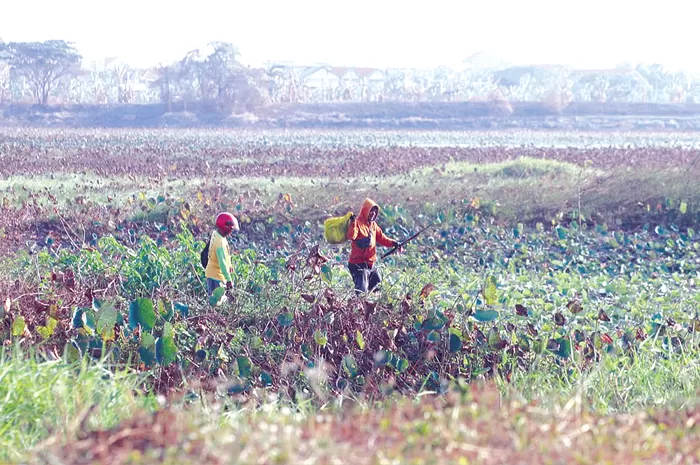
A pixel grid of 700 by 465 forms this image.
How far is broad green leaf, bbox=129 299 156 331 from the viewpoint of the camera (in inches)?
219

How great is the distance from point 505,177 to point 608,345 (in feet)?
39.6

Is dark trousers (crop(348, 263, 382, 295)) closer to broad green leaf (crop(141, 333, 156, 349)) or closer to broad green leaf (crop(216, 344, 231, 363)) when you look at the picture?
A: broad green leaf (crop(216, 344, 231, 363))

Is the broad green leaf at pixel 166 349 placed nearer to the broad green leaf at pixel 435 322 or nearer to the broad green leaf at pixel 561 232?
the broad green leaf at pixel 435 322

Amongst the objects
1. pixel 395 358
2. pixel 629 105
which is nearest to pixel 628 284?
pixel 395 358

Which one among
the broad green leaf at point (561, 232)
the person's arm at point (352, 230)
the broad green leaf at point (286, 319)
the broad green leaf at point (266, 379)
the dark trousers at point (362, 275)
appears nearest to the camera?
the broad green leaf at point (266, 379)

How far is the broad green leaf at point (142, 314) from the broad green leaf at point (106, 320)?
116 mm

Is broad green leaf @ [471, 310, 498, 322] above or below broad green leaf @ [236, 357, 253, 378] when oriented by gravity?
above

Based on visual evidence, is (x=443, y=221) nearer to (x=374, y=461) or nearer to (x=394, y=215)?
(x=394, y=215)

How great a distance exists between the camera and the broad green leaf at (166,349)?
17.6 ft

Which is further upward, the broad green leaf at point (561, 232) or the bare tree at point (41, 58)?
the bare tree at point (41, 58)

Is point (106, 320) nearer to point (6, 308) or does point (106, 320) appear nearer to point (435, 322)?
point (6, 308)

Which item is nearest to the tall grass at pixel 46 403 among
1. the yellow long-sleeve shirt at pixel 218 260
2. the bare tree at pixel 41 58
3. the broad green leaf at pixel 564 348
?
the yellow long-sleeve shirt at pixel 218 260

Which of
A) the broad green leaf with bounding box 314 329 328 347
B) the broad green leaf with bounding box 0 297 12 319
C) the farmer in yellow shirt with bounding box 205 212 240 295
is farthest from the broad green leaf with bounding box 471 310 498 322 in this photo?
the broad green leaf with bounding box 0 297 12 319

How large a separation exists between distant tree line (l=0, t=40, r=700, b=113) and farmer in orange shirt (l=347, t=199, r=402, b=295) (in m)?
50.6
